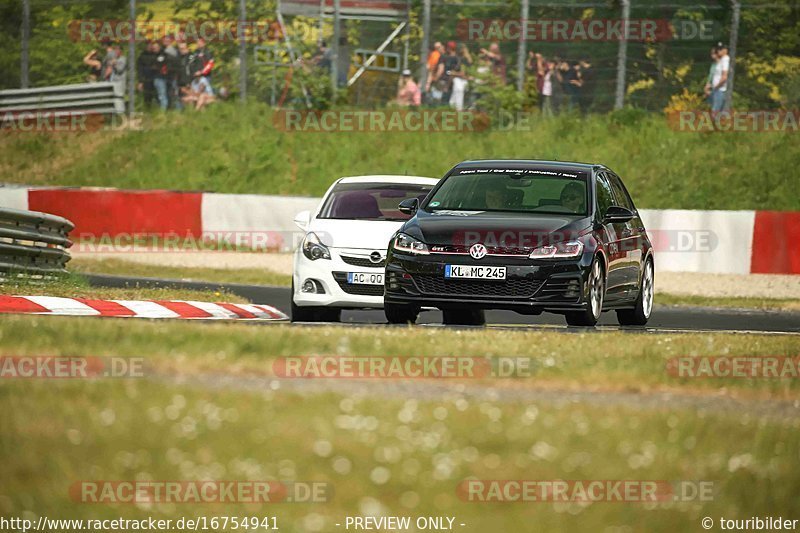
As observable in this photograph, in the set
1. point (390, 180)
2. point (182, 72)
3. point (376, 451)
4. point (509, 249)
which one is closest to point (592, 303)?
point (509, 249)

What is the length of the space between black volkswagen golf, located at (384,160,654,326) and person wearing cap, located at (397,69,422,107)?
1769 centimetres

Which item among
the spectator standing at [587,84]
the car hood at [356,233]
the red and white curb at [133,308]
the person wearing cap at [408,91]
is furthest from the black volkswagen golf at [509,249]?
the person wearing cap at [408,91]

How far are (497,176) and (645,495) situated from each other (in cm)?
780

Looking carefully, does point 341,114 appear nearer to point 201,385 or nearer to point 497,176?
point 497,176

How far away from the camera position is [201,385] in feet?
26.1

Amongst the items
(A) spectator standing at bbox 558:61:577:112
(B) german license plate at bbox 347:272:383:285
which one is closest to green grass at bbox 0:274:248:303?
(B) german license plate at bbox 347:272:383:285

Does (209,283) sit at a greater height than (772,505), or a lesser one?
lesser

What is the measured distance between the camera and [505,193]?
13.6m

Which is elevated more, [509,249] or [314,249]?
[509,249]

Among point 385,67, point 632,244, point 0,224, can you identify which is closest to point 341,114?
point 385,67

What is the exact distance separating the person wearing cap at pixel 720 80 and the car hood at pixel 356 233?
1562cm

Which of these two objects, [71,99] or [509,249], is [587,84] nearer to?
[71,99]

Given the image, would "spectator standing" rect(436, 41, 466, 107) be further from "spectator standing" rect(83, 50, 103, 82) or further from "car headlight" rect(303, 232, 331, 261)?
"car headlight" rect(303, 232, 331, 261)

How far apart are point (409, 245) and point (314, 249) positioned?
2.18 metres
